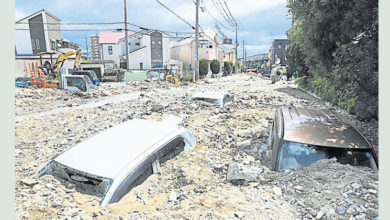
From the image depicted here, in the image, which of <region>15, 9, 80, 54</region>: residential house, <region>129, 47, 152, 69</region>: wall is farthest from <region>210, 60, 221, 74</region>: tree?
<region>15, 9, 80, 54</region>: residential house

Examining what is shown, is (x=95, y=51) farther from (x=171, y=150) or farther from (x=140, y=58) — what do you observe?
(x=171, y=150)

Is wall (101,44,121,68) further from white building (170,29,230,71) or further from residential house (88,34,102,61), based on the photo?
residential house (88,34,102,61)

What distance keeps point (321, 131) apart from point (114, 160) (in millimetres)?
3534

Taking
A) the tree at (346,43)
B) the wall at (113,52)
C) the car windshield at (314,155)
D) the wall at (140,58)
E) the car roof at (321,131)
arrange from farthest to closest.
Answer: the wall at (113,52)
the wall at (140,58)
the tree at (346,43)
the car roof at (321,131)
the car windshield at (314,155)

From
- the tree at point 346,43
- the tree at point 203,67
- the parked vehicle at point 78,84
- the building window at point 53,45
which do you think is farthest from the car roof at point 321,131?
the building window at point 53,45

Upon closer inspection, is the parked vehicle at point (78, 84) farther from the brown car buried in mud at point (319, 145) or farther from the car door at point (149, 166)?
the brown car buried in mud at point (319, 145)

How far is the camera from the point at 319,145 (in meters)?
4.08

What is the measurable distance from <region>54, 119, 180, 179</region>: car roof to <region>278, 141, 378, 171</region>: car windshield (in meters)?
2.12

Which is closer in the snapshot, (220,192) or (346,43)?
(220,192)

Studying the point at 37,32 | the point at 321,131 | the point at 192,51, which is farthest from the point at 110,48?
the point at 321,131

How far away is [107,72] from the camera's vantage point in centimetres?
2959

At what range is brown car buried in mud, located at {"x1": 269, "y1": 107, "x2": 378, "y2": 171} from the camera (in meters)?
3.97

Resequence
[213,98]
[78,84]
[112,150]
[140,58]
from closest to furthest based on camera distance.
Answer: [112,150] < [213,98] < [78,84] < [140,58]

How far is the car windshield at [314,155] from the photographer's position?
13.0ft
